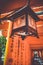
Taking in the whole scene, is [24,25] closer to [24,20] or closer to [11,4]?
[24,20]

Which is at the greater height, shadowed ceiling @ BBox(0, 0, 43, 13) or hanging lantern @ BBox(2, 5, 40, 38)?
shadowed ceiling @ BBox(0, 0, 43, 13)

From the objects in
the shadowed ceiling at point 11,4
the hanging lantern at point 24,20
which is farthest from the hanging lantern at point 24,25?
the shadowed ceiling at point 11,4

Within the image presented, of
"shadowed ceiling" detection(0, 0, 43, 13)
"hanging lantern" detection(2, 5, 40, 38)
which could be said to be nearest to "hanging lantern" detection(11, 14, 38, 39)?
"hanging lantern" detection(2, 5, 40, 38)

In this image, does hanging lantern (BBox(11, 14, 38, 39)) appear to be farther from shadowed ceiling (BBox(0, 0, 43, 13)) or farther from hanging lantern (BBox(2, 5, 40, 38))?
shadowed ceiling (BBox(0, 0, 43, 13))

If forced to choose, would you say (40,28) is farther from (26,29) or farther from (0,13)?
(26,29)

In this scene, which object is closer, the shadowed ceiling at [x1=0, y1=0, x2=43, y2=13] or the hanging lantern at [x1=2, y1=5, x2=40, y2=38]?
the hanging lantern at [x1=2, y1=5, x2=40, y2=38]

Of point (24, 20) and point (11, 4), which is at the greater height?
point (11, 4)

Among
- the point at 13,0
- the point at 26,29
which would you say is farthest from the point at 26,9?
the point at 13,0

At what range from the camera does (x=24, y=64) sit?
286 cm

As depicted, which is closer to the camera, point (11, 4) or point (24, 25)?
point (24, 25)

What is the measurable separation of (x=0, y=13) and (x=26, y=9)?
164cm

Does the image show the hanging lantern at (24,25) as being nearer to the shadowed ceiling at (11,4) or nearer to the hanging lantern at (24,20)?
the hanging lantern at (24,20)

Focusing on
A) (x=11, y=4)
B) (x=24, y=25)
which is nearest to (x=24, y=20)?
(x=24, y=25)

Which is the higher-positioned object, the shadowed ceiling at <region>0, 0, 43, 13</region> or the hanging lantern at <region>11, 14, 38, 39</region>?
the shadowed ceiling at <region>0, 0, 43, 13</region>
